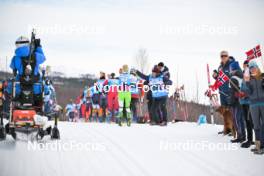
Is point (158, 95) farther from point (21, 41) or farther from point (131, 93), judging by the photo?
point (21, 41)

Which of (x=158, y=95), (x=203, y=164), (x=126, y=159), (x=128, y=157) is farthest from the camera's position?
(x=158, y=95)

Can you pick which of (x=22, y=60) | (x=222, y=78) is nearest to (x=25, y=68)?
(x=22, y=60)

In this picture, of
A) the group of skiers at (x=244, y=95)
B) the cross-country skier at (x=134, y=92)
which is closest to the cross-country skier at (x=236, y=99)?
the group of skiers at (x=244, y=95)

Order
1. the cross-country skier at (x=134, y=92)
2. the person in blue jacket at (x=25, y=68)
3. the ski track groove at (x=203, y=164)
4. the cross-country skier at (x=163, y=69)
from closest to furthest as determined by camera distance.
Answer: the ski track groove at (x=203, y=164) < the person in blue jacket at (x=25, y=68) < the cross-country skier at (x=163, y=69) < the cross-country skier at (x=134, y=92)

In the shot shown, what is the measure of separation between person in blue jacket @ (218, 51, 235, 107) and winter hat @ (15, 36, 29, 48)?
15.9 feet

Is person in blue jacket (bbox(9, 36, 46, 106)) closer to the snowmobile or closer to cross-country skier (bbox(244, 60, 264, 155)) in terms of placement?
the snowmobile

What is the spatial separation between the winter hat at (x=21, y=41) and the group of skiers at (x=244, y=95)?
15.9 ft

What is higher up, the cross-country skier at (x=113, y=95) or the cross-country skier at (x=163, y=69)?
the cross-country skier at (x=163, y=69)

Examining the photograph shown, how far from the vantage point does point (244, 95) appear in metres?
9.00

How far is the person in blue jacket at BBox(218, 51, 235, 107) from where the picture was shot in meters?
10.1

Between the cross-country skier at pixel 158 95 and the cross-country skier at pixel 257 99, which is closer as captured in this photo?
the cross-country skier at pixel 257 99

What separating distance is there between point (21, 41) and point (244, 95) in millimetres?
5283

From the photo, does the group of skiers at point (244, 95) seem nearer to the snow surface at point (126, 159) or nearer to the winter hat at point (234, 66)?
the winter hat at point (234, 66)

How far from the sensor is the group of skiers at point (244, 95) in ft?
27.6
